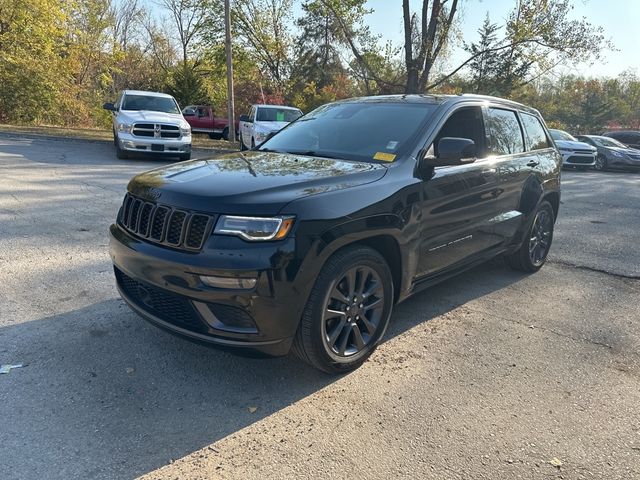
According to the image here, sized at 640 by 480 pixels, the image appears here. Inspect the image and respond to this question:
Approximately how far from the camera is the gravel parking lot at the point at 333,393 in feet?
8.04

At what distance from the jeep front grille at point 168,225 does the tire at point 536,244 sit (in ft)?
12.4

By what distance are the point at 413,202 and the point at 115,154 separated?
40.9 ft

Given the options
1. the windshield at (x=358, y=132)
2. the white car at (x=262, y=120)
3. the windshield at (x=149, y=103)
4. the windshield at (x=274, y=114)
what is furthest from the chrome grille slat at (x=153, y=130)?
the windshield at (x=358, y=132)

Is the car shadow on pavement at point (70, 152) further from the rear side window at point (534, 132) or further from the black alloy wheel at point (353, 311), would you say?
the black alloy wheel at point (353, 311)

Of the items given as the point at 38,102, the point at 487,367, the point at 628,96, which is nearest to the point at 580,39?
the point at 487,367

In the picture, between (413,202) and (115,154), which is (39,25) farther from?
(413,202)

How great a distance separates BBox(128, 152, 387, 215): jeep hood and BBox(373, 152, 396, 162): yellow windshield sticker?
0.14 m

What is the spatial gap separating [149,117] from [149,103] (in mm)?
1358

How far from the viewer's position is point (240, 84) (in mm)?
34344

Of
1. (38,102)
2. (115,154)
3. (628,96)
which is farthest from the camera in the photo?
(628,96)

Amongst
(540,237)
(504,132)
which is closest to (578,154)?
(540,237)

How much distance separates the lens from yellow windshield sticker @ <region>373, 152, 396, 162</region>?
3580 millimetres

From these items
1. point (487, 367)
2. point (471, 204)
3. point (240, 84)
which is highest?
point (240, 84)

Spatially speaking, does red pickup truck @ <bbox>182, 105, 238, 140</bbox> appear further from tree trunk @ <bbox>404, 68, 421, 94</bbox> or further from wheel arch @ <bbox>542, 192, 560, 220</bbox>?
wheel arch @ <bbox>542, 192, 560, 220</bbox>
